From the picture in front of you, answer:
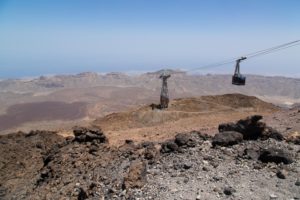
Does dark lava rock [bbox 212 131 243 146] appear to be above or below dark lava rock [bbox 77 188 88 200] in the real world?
above

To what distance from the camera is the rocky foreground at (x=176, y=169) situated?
1255cm

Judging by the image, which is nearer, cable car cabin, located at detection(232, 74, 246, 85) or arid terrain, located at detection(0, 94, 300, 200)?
arid terrain, located at detection(0, 94, 300, 200)

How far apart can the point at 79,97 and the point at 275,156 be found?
131 metres

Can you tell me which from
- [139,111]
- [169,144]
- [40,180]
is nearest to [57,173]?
[40,180]

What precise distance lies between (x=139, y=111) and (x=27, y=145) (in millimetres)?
16109

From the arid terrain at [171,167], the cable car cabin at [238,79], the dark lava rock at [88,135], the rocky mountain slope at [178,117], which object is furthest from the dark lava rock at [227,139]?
the cable car cabin at [238,79]

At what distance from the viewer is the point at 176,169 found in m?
13.9

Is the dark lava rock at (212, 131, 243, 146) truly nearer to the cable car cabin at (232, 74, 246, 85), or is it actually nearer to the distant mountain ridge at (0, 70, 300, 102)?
the cable car cabin at (232, 74, 246, 85)

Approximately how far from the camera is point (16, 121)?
306 ft

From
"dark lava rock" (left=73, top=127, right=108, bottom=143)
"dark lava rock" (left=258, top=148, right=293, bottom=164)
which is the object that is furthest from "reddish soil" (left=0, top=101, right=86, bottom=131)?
"dark lava rock" (left=258, top=148, right=293, bottom=164)

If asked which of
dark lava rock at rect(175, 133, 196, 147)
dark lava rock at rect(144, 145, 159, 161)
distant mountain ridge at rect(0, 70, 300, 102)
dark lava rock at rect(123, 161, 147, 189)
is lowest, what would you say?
distant mountain ridge at rect(0, 70, 300, 102)

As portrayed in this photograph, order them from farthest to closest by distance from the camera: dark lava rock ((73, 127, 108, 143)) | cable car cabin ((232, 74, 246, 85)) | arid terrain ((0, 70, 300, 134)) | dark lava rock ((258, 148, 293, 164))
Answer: arid terrain ((0, 70, 300, 134)), cable car cabin ((232, 74, 246, 85)), dark lava rock ((73, 127, 108, 143)), dark lava rock ((258, 148, 293, 164))

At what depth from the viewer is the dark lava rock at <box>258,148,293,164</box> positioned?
13.6 m

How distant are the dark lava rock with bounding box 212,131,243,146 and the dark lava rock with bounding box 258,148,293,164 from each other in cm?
147
